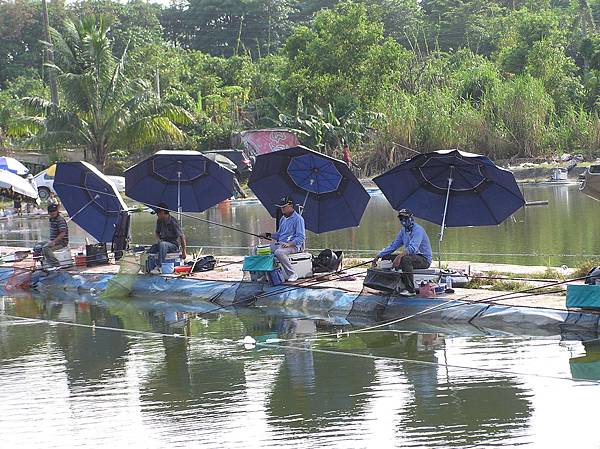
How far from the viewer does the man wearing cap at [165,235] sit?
17581 mm

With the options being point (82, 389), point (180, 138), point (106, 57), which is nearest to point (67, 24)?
point (106, 57)

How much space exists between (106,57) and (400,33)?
34.1m

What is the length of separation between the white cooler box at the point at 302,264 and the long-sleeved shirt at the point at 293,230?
0.17 meters

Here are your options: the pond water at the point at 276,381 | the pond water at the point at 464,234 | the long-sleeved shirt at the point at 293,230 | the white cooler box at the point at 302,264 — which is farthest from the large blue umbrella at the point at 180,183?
the white cooler box at the point at 302,264

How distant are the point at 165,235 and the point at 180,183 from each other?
58.3 inches

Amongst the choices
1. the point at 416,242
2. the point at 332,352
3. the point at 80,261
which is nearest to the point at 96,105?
the point at 80,261

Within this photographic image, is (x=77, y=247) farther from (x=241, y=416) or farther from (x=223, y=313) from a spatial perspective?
(x=241, y=416)

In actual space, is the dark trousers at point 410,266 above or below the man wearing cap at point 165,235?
below

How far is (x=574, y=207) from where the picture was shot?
98.1ft

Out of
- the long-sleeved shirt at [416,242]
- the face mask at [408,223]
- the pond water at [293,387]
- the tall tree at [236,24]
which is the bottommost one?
the pond water at [293,387]

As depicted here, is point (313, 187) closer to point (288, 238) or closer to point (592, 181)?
point (288, 238)

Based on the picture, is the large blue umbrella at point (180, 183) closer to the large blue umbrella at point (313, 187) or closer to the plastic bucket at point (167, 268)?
the plastic bucket at point (167, 268)

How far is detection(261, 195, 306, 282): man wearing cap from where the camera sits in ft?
51.4

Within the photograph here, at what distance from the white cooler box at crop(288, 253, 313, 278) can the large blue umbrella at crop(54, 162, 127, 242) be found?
498 cm
